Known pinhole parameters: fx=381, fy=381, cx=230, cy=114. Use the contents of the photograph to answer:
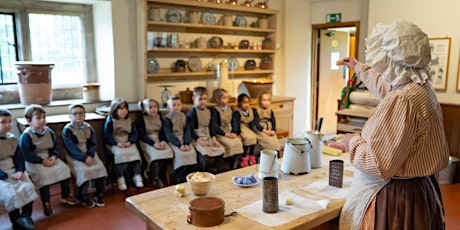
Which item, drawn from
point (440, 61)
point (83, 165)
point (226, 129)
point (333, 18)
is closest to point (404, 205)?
point (83, 165)

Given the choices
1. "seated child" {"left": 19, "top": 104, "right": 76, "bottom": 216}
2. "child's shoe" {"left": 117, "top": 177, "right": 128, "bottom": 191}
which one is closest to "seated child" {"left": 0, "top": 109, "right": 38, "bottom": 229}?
"seated child" {"left": 19, "top": 104, "right": 76, "bottom": 216}

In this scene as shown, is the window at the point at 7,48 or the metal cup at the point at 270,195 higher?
the window at the point at 7,48

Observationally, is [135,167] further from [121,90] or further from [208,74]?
[208,74]

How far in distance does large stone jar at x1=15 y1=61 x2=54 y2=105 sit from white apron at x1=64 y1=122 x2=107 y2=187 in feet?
2.56

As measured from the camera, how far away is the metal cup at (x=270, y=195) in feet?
5.41

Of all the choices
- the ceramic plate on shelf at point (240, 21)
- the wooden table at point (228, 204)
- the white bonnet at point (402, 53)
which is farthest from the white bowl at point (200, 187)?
the ceramic plate on shelf at point (240, 21)

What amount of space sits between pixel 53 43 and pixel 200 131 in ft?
6.54

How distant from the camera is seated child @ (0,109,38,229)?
2799 mm

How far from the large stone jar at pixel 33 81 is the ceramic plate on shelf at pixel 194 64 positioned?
1.63 m

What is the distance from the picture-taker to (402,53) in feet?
4.97

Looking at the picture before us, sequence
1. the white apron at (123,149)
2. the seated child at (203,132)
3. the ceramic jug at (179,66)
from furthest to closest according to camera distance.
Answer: the ceramic jug at (179,66), the seated child at (203,132), the white apron at (123,149)

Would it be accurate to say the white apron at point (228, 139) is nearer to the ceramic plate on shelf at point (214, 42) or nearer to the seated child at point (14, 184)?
the ceramic plate on shelf at point (214, 42)

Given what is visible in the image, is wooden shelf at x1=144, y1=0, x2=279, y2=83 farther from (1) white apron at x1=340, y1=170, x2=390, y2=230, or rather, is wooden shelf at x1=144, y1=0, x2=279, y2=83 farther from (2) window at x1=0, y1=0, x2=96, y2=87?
(1) white apron at x1=340, y1=170, x2=390, y2=230

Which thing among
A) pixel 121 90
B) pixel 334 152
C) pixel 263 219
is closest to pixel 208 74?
pixel 121 90
